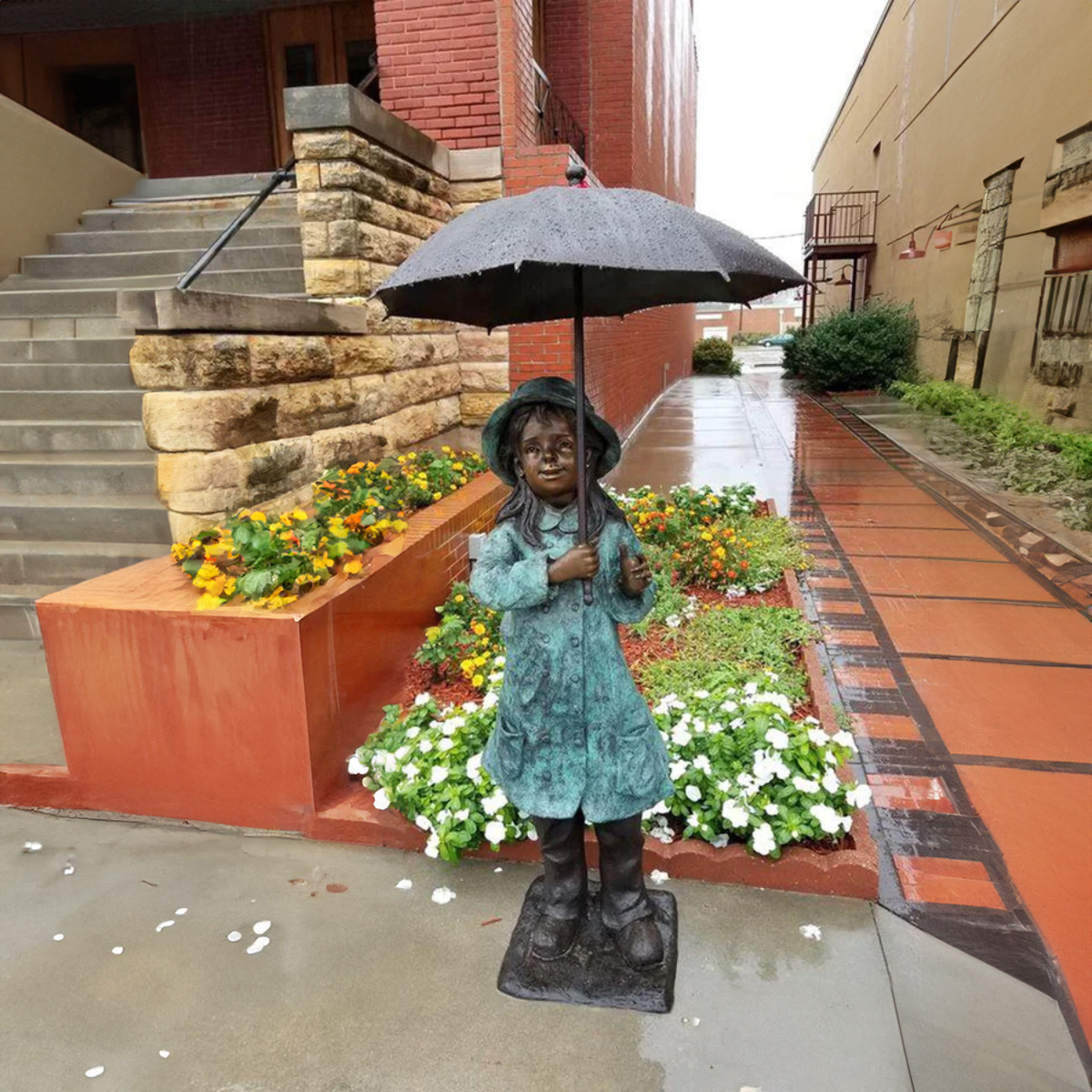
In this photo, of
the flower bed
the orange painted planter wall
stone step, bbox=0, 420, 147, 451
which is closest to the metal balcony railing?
the flower bed

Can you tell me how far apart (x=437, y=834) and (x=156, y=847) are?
1151 millimetres

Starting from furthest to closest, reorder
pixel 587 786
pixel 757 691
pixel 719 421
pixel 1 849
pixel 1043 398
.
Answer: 1. pixel 719 421
2. pixel 1043 398
3. pixel 757 691
4. pixel 1 849
5. pixel 587 786

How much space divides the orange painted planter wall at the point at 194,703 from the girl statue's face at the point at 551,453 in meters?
1.23

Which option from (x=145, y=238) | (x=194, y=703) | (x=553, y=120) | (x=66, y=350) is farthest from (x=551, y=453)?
(x=553, y=120)

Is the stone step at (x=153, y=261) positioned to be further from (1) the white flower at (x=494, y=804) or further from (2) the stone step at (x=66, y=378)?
(1) the white flower at (x=494, y=804)

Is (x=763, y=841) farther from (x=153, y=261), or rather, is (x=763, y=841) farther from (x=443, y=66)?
(x=443, y=66)

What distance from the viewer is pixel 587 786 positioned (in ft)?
7.79

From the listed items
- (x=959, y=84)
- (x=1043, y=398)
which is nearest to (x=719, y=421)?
(x=1043, y=398)

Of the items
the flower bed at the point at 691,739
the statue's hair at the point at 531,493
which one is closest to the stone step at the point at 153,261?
the flower bed at the point at 691,739

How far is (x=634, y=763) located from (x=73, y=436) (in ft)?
14.2

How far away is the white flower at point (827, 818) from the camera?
108 inches

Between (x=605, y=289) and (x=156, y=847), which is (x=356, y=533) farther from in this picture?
(x=605, y=289)

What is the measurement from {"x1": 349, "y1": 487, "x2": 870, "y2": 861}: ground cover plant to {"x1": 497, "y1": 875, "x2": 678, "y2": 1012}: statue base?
0.39 metres

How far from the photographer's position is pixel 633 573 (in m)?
2.26
